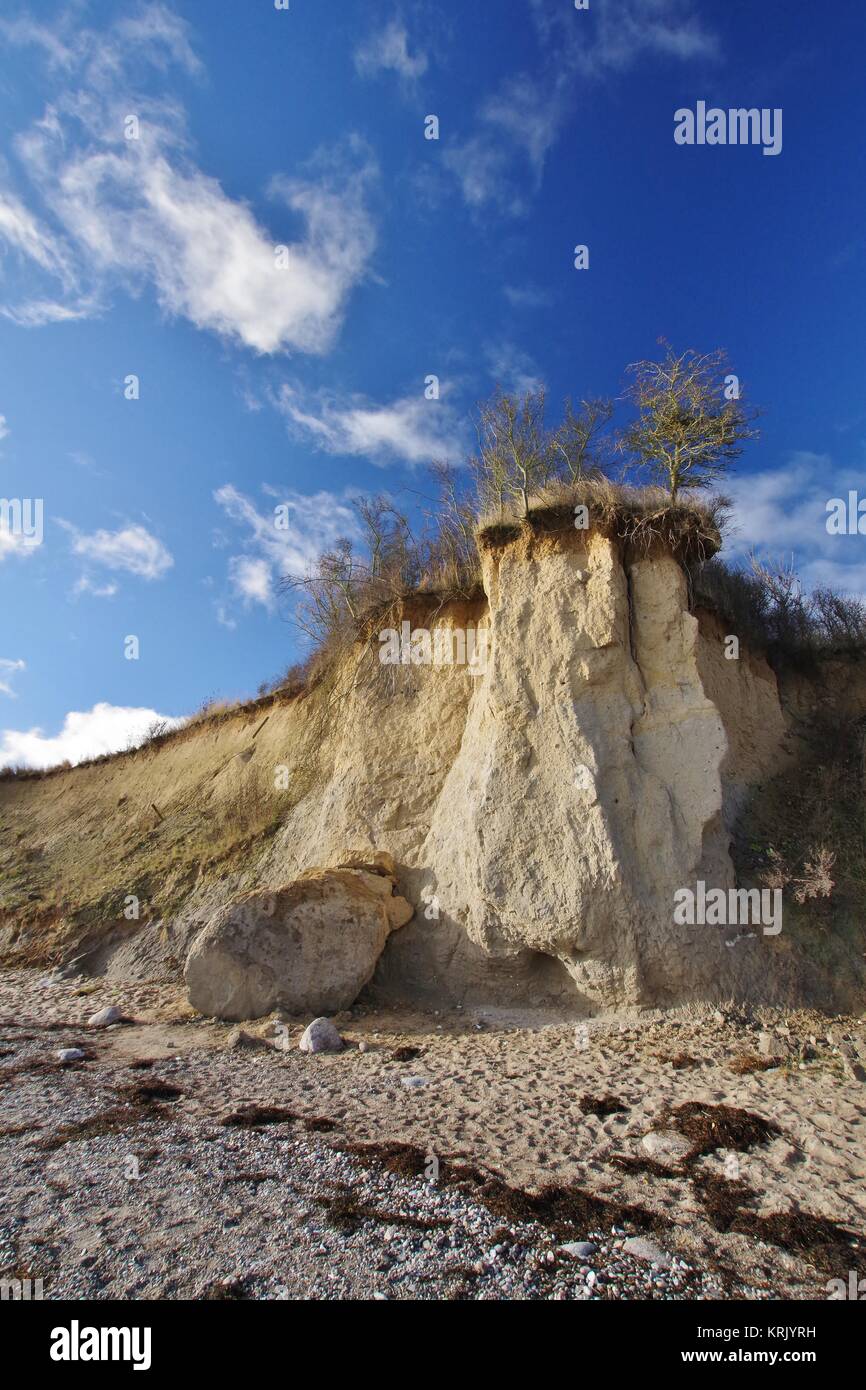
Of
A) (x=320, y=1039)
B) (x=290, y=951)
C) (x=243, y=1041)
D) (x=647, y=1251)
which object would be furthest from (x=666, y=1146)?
(x=290, y=951)

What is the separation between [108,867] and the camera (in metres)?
18.1

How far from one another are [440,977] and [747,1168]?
6328mm

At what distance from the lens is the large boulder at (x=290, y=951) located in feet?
35.9

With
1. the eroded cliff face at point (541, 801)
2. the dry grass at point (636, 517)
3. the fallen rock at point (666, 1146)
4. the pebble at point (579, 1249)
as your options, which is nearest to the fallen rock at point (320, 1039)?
the eroded cliff face at point (541, 801)

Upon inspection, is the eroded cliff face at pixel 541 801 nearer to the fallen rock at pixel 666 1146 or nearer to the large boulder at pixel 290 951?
the large boulder at pixel 290 951

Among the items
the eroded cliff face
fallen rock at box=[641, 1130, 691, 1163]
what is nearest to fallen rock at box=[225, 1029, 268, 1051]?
the eroded cliff face

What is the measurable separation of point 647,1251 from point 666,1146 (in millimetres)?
2004

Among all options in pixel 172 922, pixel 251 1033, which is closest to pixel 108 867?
pixel 172 922

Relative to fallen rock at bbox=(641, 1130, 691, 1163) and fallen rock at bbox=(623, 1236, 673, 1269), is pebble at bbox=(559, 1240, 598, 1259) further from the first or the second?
fallen rock at bbox=(641, 1130, 691, 1163)

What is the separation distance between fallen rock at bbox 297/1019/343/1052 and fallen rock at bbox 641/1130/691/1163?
15.0ft

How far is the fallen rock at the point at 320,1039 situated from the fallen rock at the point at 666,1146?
456 cm

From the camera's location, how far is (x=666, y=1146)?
632 cm
